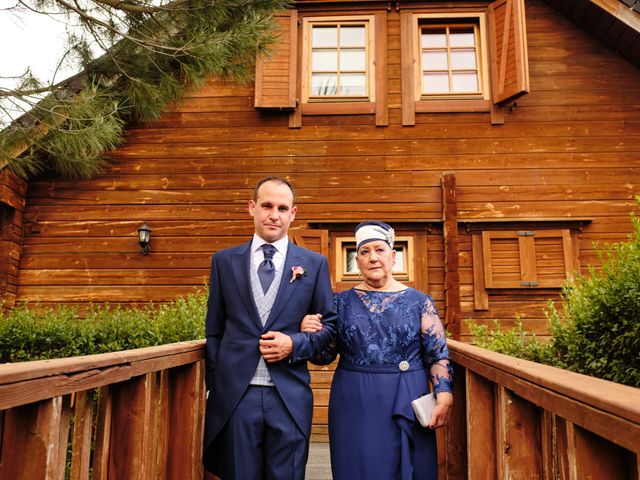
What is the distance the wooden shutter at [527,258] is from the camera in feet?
21.7

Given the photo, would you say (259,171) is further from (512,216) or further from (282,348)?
(282,348)

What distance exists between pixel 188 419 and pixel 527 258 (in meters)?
5.48

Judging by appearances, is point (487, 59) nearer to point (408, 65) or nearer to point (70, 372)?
point (408, 65)

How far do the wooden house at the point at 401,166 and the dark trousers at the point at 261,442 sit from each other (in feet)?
15.2

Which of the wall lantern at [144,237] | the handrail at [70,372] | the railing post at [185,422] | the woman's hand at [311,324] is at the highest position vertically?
the wall lantern at [144,237]

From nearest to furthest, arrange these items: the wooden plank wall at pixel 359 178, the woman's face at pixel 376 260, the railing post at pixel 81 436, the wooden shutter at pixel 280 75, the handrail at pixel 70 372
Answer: the handrail at pixel 70 372 < the railing post at pixel 81 436 < the woman's face at pixel 376 260 < the wooden plank wall at pixel 359 178 < the wooden shutter at pixel 280 75

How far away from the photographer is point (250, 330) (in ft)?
6.88

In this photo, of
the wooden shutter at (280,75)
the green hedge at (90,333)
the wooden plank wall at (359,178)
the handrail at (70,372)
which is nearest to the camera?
the handrail at (70,372)

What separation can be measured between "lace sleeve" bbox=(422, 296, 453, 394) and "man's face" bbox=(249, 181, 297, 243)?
775 mm

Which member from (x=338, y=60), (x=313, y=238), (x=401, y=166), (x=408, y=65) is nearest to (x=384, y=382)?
(x=313, y=238)

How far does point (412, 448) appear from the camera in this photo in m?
2.17

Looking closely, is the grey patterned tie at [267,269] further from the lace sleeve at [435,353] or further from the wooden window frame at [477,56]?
the wooden window frame at [477,56]

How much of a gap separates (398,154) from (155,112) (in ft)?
10.5

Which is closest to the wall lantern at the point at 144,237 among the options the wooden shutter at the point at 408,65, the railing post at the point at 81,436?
the wooden shutter at the point at 408,65
